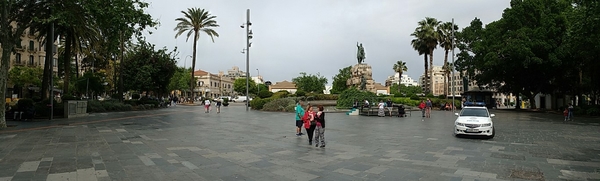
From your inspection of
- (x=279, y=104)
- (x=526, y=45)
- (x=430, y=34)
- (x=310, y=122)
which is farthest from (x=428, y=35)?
(x=310, y=122)

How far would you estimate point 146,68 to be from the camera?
124 feet

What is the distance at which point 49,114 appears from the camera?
67.1ft

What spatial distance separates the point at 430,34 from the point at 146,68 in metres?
37.6

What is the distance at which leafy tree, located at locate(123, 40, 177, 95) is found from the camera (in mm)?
37719

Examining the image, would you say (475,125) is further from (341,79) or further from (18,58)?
(341,79)

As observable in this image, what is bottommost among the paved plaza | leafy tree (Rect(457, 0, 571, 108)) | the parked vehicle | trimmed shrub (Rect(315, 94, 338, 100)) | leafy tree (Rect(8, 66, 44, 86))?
the paved plaza

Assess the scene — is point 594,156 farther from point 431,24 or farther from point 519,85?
point 431,24

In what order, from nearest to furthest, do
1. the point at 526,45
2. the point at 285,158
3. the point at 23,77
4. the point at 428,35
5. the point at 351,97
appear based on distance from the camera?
1. the point at 285,158
2. the point at 526,45
3. the point at 351,97
4. the point at 23,77
5. the point at 428,35

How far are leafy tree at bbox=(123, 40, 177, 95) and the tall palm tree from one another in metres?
34.7

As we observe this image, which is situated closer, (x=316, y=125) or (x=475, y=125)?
(x=316, y=125)

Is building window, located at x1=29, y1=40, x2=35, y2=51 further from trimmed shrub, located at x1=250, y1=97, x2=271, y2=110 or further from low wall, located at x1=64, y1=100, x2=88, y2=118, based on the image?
low wall, located at x1=64, y1=100, x2=88, y2=118

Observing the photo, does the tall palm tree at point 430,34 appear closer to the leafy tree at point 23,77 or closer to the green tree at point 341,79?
the green tree at point 341,79

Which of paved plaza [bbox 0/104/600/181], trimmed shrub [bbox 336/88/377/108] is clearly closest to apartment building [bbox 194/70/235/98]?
trimmed shrub [bbox 336/88/377/108]

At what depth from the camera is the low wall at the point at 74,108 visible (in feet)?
70.1
